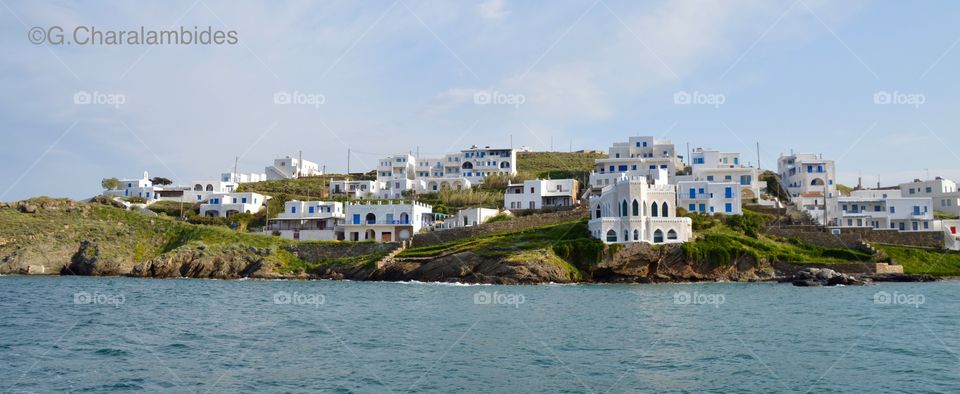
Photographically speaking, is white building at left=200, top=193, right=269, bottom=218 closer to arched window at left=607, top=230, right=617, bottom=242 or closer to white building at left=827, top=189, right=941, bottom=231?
arched window at left=607, top=230, right=617, bottom=242

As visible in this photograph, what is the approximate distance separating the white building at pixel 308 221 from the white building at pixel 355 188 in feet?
59.7

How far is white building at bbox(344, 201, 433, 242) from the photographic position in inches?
3169

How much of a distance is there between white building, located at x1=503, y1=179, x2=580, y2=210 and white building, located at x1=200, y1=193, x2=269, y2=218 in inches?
1330

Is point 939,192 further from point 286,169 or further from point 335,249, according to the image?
point 286,169

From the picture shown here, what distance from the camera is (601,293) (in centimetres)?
5009

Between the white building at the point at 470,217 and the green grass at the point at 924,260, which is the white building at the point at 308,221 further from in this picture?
the green grass at the point at 924,260

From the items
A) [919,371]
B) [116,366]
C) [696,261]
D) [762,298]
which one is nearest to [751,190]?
[696,261]

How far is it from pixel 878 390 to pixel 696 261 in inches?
1710

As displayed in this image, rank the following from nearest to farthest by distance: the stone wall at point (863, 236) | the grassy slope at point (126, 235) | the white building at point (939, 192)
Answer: the stone wall at point (863, 236), the grassy slope at point (126, 235), the white building at point (939, 192)

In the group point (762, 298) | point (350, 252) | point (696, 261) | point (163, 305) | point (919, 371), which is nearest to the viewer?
point (919, 371)

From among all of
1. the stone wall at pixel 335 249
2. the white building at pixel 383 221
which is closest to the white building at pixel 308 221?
the white building at pixel 383 221

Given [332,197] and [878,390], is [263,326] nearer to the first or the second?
[878,390]

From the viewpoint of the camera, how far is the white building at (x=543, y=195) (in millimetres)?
86750

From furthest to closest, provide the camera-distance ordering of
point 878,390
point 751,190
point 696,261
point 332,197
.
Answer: point 332,197
point 751,190
point 696,261
point 878,390
